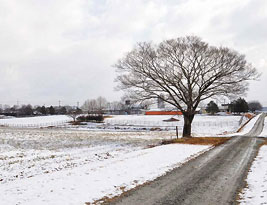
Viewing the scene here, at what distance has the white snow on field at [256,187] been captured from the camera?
669 cm

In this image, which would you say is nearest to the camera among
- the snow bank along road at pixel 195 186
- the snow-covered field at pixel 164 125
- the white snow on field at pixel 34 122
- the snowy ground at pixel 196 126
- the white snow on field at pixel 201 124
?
the snow bank along road at pixel 195 186

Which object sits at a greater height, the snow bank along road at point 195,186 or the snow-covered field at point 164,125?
the snow bank along road at point 195,186

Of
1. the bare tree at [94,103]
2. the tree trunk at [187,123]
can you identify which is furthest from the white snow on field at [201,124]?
the bare tree at [94,103]

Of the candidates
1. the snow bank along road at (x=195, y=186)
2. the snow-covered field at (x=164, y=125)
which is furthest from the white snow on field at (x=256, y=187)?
the snow-covered field at (x=164, y=125)

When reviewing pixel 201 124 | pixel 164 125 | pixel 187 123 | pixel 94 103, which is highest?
pixel 94 103

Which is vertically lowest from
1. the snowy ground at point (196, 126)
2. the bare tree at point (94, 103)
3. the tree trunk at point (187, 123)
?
the snowy ground at point (196, 126)

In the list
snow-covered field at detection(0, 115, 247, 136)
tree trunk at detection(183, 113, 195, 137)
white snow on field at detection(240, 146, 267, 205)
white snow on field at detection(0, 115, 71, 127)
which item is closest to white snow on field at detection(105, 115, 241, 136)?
snow-covered field at detection(0, 115, 247, 136)

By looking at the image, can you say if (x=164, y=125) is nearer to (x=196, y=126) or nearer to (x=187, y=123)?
(x=196, y=126)

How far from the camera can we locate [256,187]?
26.0 ft

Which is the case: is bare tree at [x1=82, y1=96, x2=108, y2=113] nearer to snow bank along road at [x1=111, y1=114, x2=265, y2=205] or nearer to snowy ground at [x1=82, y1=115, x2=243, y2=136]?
snowy ground at [x1=82, y1=115, x2=243, y2=136]

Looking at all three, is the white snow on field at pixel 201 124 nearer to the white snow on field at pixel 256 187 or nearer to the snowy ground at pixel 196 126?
the snowy ground at pixel 196 126

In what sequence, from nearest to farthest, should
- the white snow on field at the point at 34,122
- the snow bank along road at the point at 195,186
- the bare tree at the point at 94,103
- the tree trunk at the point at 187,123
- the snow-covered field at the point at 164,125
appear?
the snow bank along road at the point at 195,186
the tree trunk at the point at 187,123
the snow-covered field at the point at 164,125
the white snow on field at the point at 34,122
the bare tree at the point at 94,103

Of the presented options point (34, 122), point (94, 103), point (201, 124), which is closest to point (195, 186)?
point (201, 124)

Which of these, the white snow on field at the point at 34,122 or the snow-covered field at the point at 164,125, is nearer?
the snow-covered field at the point at 164,125
